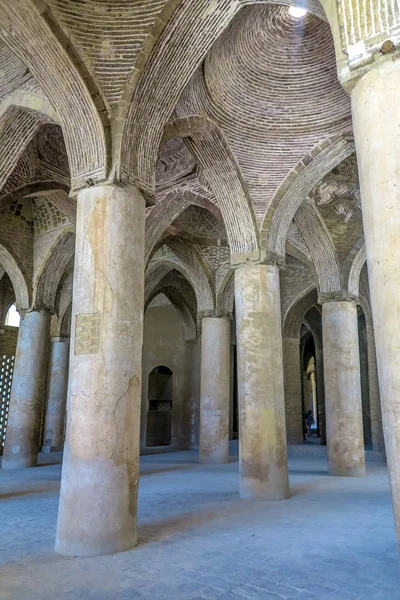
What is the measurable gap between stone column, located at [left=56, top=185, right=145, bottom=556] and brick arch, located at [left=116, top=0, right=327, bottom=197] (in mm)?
616

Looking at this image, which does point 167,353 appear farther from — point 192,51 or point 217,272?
point 192,51

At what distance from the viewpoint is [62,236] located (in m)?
12.0

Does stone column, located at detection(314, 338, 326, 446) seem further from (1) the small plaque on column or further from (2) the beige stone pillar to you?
(2) the beige stone pillar

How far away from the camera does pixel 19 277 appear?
12180 mm

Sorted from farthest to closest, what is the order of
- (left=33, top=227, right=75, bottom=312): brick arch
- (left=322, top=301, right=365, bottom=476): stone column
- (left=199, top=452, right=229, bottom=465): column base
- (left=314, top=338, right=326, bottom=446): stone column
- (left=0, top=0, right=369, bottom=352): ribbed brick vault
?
(left=314, top=338, right=326, bottom=446): stone column
(left=199, top=452, right=229, bottom=465): column base
(left=33, top=227, right=75, bottom=312): brick arch
(left=322, top=301, right=365, bottom=476): stone column
(left=0, top=0, right=369, bottom=352): ribbed brick vault

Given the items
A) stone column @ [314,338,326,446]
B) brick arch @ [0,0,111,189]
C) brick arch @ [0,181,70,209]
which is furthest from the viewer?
stone column @ [314,338,326,446]

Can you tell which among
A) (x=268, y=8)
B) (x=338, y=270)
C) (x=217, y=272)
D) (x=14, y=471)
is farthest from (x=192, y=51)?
(x=14, y=471)

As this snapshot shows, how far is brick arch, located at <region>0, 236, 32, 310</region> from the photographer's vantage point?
12.0 meters

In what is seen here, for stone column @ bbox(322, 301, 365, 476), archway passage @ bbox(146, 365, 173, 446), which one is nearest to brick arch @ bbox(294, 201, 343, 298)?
stone column @ bbox(322, 301, 365, 476)

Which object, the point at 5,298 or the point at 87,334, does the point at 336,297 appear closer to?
the point at 87,334

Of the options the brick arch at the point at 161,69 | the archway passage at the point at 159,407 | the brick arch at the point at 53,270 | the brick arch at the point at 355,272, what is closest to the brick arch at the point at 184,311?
the archway passage at the point at 159,407

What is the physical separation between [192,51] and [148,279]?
9.95m

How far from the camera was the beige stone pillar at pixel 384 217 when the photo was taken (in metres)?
3.02

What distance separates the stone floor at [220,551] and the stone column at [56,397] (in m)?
7.71
